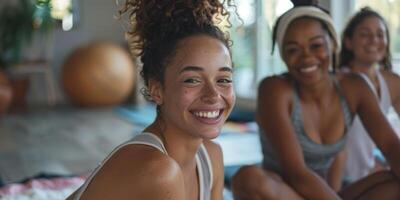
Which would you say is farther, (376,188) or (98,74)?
(98,74)

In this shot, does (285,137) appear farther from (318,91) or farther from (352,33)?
(352,33)

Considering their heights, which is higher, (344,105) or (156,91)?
(156,91)

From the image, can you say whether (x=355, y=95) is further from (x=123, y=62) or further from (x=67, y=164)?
A: (x=123, y=62)

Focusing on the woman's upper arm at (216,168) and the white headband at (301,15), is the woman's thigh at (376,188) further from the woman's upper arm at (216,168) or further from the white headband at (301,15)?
the woman's upper arm at (216,168)

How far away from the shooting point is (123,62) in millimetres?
6738

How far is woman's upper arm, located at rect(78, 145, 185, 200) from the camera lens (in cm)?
111

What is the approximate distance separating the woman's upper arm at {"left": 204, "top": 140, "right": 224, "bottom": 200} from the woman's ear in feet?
0.75

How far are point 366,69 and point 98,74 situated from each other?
4.53 m

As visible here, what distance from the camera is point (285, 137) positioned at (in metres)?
1.90

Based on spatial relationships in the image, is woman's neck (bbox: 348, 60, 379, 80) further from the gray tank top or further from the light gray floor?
the light gray floor

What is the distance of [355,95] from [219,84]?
94 centimetres

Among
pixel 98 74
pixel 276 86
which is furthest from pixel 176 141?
pixel 98 74

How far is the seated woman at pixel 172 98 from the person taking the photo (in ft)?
3.70

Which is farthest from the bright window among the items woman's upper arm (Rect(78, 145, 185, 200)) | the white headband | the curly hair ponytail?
woman's upper arm (Rect(78, 145, 185, 200))
